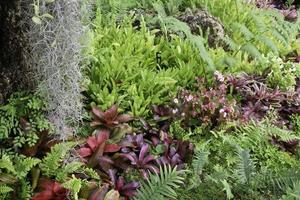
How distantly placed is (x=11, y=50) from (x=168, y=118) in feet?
4.47

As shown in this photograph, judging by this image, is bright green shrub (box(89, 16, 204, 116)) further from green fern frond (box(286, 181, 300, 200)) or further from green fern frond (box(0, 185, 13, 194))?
green fern frond (box(286, 181, 300, 200))

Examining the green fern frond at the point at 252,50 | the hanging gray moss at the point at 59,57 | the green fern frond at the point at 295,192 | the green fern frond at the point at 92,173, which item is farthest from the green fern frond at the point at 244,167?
the green fern frond at the point at 252,50

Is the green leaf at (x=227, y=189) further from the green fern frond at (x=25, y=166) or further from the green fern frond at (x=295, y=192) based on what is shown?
the green fern frond at (x=25, y=166)

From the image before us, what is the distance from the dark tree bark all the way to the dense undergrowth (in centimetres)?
9

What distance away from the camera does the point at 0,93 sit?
328 centimetres

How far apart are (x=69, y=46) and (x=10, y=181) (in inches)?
35.0

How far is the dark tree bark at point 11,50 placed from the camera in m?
3.07

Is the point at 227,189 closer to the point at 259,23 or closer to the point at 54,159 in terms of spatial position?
the point at 54,159

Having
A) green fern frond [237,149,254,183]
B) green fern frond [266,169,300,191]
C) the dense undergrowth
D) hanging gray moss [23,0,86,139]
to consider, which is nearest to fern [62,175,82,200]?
the dense undergrowth

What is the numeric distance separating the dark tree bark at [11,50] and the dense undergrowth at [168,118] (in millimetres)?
88

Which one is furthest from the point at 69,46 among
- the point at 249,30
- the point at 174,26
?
the point at 249,30

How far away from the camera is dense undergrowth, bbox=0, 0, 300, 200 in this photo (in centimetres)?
321

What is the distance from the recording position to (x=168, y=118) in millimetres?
4031

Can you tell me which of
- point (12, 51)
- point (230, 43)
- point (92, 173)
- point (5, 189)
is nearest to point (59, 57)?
point (12, 51)
